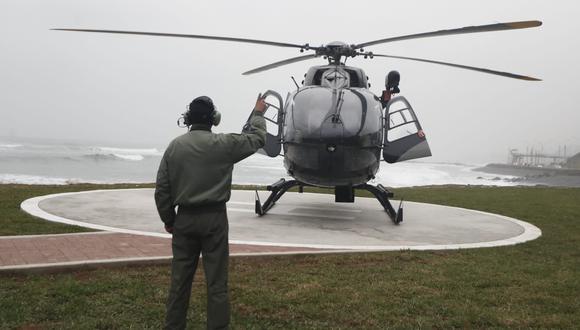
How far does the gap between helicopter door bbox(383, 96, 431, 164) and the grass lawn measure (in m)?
3.49

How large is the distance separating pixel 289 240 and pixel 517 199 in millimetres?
11863

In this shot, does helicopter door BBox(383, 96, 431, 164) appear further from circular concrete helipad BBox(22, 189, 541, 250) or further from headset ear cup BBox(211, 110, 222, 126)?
headset ear cup BBox(211, 110, 222, 126)

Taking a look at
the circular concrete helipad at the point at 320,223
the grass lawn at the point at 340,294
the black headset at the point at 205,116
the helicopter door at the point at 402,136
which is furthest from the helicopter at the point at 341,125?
the black headset at the point at 205,116

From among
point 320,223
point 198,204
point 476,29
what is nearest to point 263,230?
point 320,223

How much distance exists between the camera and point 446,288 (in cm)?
535

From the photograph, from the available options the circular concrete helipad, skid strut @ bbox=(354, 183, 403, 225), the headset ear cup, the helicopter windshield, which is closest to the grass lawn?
the circular concrete helipad

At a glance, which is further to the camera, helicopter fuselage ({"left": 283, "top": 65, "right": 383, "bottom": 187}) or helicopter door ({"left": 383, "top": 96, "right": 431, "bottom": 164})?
helicopter door ({"left": 383, "top": 96, "right": 431, "bottom": 164})

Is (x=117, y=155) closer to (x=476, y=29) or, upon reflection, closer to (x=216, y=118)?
Answer: (x=476, y=29)

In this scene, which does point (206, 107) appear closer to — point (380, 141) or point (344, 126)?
point (344, 126)

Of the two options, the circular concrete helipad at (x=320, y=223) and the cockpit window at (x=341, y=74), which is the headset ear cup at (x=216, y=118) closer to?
the circular concrete helipad at (x=320, y=223)

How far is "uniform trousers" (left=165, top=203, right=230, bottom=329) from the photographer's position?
3518 millimetres

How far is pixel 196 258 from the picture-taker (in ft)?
12.1

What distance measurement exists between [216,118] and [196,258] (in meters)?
1.09

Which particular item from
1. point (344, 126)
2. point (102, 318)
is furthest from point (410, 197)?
point (102, 318)
